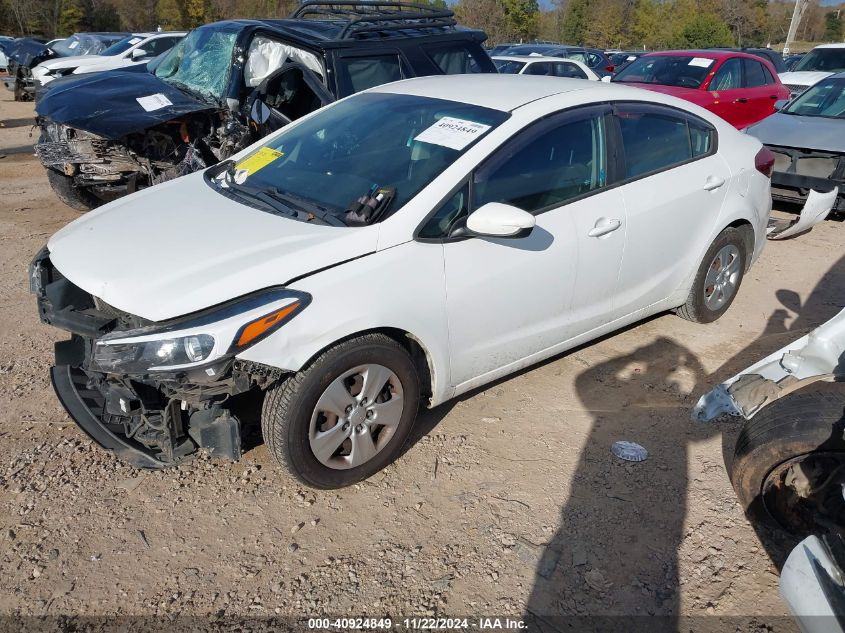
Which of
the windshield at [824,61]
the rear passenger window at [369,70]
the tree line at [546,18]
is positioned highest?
the rear passenger window at [369,70]

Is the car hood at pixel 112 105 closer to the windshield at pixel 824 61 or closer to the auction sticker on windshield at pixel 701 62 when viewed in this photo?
the auction sticker on windshield at pixel 701 62

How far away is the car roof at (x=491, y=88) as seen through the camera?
365 centimetres

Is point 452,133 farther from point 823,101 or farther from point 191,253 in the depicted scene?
point 823,101

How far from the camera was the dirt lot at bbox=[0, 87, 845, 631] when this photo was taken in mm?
2656

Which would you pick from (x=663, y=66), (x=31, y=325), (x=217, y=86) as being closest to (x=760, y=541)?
(x=31, y=325)

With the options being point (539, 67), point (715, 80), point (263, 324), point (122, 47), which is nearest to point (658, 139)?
point (263, 324)

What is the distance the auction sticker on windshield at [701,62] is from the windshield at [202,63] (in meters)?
6.92

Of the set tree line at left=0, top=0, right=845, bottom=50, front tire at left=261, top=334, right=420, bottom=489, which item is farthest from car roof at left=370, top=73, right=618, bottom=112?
tree line at left=0, top=0, right=845, bottom=50

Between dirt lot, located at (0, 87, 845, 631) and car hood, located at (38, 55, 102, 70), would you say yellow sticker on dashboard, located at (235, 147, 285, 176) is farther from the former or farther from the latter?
car hood, located at (38, 55, 102, 70)

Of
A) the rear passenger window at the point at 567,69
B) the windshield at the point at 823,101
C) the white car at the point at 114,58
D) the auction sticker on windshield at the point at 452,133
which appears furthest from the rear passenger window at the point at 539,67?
the auction sticker on windshield at the point at 452,133

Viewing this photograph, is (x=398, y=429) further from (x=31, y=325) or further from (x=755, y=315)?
(x=755, y=315)

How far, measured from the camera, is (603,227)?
3.71 m

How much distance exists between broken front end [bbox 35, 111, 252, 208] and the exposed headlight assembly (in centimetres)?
382

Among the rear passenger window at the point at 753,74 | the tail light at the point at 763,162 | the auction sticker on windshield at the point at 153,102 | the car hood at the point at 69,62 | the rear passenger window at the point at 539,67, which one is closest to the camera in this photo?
the tail light at the point at 763,162
